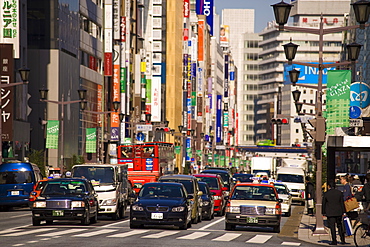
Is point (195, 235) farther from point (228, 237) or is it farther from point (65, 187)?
point (65, 187)

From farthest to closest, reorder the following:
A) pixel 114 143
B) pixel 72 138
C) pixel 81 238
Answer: pixel 114 143, pixel 72 138, pixel 81 238

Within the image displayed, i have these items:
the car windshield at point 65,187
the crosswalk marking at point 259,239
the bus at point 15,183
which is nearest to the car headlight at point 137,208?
the car windshield at point 65,187

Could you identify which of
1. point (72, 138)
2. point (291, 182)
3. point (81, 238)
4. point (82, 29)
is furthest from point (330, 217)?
point (82, 29)

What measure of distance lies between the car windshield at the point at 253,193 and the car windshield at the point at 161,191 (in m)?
2.13

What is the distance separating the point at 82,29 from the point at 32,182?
4905 cm

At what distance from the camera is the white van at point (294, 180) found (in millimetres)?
59188

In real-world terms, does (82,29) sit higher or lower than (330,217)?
higher

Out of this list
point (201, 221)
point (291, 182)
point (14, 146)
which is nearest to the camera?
point (201, 221)

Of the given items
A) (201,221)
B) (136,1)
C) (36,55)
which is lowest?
(201,221)

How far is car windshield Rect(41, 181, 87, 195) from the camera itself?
1139 inches

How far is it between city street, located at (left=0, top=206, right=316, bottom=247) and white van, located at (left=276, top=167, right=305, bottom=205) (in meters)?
27.8

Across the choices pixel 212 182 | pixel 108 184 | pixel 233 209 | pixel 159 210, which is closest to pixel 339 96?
pixel 212 182

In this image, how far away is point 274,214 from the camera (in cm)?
2902

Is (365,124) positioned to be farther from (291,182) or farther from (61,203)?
(61,203)
